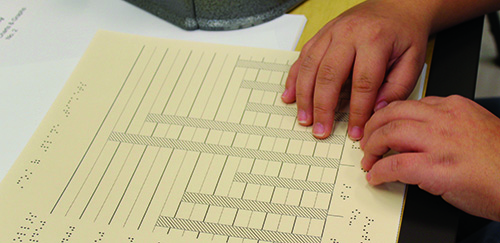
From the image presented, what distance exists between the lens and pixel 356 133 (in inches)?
29.7

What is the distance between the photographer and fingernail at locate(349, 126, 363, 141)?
754 millimetres

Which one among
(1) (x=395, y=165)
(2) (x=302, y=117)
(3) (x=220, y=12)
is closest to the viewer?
(1) (x=395, y=165)

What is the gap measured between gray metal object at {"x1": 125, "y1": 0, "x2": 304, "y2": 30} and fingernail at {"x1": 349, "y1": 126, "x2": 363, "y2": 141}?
0.93 feet

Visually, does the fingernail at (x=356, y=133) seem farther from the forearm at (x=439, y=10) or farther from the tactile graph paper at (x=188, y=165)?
the forearm at (x=439, y=10)

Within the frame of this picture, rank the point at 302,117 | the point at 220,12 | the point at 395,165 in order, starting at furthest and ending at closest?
1. the point at 220,12
2. the point at 302,117
3. the point at 395,165

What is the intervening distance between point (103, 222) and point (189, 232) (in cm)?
11

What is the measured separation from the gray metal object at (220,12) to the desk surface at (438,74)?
2.2 inches

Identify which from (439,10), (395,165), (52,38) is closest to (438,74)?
(439,10)

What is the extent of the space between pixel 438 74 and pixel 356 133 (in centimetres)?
17

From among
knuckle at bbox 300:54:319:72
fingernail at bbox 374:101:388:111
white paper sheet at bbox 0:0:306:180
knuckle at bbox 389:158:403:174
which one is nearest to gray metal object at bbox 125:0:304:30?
white paper sheet at bbox 0:0:306:180

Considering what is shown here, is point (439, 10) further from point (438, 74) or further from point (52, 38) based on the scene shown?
point (52, 38)

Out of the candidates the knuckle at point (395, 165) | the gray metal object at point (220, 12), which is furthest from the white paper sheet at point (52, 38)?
the knuckle at point (395, 165)

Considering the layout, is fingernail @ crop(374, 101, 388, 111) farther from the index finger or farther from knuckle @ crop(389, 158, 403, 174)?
knuckle @ crop(389, 158, 403, 174)

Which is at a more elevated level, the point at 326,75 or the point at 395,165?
the point at 326,75
